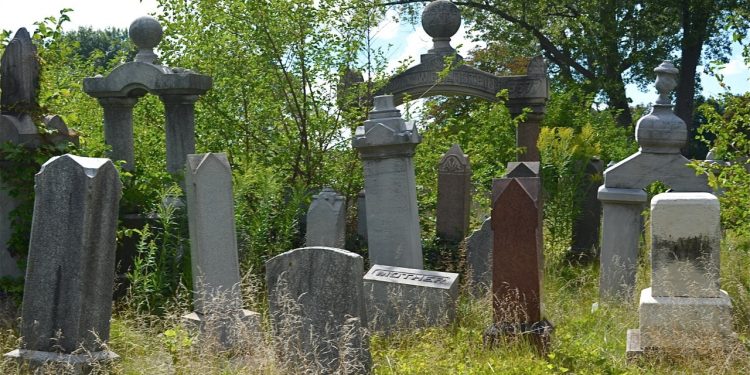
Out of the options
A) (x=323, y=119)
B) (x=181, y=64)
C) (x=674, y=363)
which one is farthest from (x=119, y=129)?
(x=674, y=363)

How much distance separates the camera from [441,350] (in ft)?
23.6

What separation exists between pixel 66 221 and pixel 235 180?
450 cm

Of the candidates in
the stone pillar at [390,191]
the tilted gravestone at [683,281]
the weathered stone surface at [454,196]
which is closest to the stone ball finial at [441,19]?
the weathered stone surface at [454,196]

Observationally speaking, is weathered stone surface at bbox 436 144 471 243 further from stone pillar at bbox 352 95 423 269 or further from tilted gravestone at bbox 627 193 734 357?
tilted gravestone at bbox 627 193 734 357

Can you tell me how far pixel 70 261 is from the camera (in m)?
6.36

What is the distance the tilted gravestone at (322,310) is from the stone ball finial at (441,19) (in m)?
7.38

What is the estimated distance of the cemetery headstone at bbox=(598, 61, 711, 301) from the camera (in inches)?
361

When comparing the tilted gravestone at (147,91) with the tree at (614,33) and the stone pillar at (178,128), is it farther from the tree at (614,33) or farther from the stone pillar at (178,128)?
the tree at (614,33)

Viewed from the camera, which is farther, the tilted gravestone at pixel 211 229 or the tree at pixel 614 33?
the tree at pixel 614 33

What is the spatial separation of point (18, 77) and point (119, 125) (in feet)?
8.18

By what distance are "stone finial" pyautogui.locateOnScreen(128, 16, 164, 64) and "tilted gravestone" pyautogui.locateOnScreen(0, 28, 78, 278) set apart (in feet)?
8.34

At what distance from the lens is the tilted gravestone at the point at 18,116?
879 centimetres

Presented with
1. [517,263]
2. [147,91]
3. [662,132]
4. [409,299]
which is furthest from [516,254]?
[147,91]

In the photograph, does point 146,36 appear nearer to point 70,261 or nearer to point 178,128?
point 178,128
